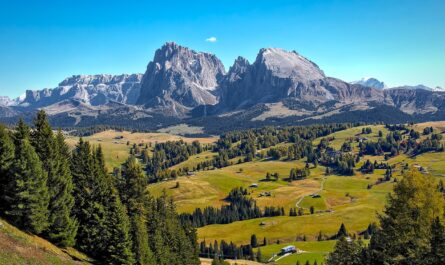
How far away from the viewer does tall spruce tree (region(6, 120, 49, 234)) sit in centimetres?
5655

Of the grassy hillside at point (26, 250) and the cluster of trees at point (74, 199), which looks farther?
the cluster of trees at point (74, 199)

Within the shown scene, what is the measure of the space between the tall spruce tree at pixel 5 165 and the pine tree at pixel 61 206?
5.97 meters

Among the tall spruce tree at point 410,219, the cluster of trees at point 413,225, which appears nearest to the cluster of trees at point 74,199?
the cluster of trees at point 413,225

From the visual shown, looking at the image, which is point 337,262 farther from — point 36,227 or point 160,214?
point 36,227

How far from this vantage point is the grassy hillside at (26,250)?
47.8 m

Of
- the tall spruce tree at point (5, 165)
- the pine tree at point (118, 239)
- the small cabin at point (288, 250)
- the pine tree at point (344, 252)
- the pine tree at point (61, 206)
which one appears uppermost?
the tall spruce tree at point (5, 165)

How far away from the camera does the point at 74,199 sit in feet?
222

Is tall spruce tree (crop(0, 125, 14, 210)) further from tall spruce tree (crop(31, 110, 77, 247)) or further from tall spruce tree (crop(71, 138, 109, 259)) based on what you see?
tall spruce tree (crop(71, 138, 109, 259))

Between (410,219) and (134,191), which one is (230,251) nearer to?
(134,191)

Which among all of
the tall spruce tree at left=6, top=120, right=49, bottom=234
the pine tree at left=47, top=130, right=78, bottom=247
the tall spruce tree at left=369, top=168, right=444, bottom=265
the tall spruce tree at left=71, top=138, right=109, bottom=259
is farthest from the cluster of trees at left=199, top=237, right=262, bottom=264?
the tall spruce tree at left=369, top=168, right=444, bottom=265

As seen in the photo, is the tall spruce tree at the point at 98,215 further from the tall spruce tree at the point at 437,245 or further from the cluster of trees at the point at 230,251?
the cluster of trees at the point at 230,251

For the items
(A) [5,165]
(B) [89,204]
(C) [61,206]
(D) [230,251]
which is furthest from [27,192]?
(D) [230,251]

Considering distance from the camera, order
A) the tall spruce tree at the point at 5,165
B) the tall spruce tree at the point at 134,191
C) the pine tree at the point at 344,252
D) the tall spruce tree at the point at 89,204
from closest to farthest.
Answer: the tall spruce tree at the point at 5,165 → the tall spruce tree at the point at 89,204 → the tall spruce tree at the point at 134,191 → the pine tree at the point at 344,252

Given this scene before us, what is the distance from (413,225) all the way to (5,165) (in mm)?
54058
